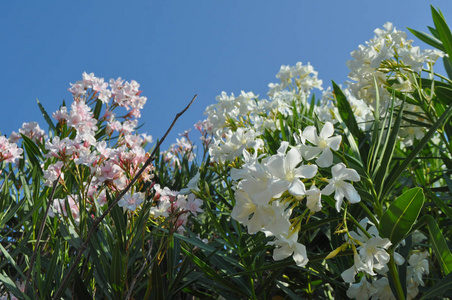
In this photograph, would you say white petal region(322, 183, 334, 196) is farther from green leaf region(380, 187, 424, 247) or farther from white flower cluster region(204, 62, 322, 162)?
white flower cluster region(204, 62, 322, 162)

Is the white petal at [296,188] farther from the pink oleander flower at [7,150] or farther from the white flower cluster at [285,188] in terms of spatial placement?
the pink oleander flower at [7,150]

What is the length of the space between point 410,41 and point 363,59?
194 millimetres

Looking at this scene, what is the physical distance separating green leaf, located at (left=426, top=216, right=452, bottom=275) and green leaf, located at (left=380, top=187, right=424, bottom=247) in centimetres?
9

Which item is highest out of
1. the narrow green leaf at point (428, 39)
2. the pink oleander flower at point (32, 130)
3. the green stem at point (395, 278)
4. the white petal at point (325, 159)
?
the pink oleander flower at point (32, 130)

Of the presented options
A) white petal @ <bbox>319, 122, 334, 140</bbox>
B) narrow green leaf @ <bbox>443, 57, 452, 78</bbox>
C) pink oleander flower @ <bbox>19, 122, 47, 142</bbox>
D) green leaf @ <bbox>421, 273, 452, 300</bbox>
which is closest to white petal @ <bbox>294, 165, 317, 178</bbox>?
white petal @ <bbox>319, 122, 334, 140</bbox>

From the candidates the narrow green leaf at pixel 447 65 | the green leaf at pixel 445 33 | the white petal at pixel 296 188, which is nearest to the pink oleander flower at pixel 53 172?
the white petal at pixel 296 188

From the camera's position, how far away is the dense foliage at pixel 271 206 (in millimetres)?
798

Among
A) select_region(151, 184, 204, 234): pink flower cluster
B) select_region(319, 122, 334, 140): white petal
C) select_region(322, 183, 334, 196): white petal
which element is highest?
select_region(151, 184, 204, 234): pink flower cluster

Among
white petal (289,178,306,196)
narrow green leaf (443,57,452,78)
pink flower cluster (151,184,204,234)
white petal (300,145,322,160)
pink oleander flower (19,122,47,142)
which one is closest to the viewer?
white petal (289,178,306,196)

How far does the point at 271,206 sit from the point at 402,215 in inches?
11.5

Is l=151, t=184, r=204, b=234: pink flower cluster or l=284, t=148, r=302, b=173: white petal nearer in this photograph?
l=284, t=148, r=302, b=173: white petal

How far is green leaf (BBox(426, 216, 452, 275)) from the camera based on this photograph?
3.01ft

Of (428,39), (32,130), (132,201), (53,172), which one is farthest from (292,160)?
(32,130)

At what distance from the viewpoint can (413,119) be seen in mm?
1545
